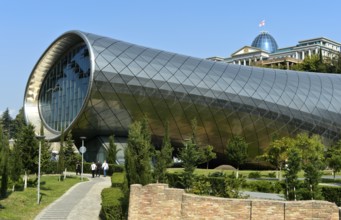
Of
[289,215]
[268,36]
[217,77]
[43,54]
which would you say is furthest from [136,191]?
[268,36]

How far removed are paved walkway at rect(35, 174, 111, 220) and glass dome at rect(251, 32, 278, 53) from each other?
525 feet

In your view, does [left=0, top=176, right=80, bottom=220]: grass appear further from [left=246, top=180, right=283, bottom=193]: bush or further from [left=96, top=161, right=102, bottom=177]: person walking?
[left=246, top=180, right=283, bottom=193]: bush

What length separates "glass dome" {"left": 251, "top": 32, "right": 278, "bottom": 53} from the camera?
183 meters

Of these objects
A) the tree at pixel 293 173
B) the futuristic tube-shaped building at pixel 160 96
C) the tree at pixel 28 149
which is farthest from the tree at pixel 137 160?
the futuristic tube-shaped building at pixel 160 96

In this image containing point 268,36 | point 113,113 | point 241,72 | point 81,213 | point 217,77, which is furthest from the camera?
point 268,36

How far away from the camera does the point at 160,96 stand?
52.0 meters

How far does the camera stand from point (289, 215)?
1375cm

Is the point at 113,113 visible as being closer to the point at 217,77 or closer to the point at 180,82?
the point at 180,82

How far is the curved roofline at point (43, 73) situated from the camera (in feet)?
180

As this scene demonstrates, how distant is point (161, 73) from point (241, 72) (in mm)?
13936

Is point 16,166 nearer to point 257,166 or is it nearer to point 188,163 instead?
point 188,163

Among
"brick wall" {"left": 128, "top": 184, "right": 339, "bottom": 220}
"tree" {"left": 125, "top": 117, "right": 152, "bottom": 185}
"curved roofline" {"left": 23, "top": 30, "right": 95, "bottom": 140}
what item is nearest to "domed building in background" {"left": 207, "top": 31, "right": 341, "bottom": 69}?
"curved roofline" {"left": 23, "top": 30, "right": 95, "bottom": 140}

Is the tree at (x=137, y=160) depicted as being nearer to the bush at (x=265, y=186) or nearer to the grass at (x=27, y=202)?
the grass at (x=27, y=202)

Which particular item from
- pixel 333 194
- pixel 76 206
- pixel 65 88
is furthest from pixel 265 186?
pixel 65 88
